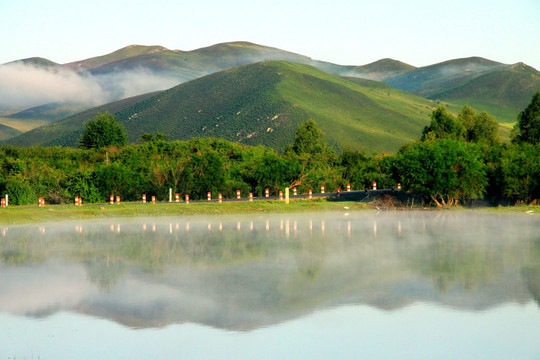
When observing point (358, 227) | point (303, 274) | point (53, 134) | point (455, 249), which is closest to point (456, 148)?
point (358, 227)

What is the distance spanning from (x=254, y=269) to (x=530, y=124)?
5499cm

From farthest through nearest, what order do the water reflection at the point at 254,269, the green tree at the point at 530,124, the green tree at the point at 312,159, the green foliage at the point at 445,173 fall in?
the green tree at the point at 530,124
the green tree at the point at 312,159
the green foliage at the point at 445,173
the water reflection at the point at 254,269

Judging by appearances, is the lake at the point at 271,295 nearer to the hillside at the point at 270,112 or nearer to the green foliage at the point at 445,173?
the green foliage at the point at 445,173

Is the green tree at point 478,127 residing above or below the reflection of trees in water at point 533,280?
above

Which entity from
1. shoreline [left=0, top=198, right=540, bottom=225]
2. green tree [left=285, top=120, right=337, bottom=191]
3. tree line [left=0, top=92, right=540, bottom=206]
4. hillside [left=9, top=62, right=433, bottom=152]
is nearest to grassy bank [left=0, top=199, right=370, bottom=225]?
shoreline [left=0, top=198, right=540, bottom=225]

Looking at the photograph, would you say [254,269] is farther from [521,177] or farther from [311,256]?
[521,177]

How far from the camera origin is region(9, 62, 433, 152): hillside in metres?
137

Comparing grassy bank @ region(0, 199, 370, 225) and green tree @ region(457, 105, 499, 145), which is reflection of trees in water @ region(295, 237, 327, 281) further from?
green tree @ region(457, 105, 499, 145)

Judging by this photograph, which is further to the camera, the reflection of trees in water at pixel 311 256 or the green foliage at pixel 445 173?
the green foliage at pixel 445 173

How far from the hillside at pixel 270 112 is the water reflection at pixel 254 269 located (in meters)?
96.5

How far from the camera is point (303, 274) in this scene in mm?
18266

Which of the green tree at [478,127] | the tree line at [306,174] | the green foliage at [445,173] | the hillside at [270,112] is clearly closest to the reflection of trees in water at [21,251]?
the tree line at [306,174]

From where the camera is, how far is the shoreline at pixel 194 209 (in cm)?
3579

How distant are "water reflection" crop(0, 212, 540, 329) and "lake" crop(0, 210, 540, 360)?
2.3 inches
